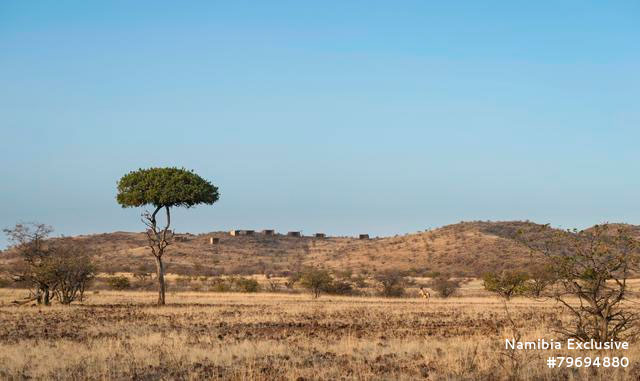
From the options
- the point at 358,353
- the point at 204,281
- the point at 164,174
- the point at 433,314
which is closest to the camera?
the point at 358,353

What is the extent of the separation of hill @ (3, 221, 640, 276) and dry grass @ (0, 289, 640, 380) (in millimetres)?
66976

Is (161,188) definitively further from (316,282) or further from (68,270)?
(316,282)

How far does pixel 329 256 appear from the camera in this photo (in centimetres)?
13112

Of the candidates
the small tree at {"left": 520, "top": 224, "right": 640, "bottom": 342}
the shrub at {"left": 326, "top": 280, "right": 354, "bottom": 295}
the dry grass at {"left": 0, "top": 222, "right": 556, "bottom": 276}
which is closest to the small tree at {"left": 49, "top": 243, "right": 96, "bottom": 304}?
the shrub at {"left": 326, "top": 280, "right": 354, "bottom": 295}

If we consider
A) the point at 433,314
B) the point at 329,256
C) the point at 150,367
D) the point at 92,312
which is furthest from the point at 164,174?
the point at 329,256

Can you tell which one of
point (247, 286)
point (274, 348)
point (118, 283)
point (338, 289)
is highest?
point (118, 283)

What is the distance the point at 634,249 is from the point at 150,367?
12.8 metres

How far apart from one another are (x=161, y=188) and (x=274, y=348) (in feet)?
92.2

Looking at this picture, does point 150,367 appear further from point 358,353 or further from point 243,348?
point 358,353

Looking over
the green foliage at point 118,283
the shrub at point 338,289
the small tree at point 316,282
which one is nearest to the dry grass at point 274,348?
the small tree at point 316,282

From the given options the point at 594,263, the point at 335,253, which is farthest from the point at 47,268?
the point at 335,253

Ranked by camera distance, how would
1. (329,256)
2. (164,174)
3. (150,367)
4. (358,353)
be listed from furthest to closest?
1. (329,256)
2. (164,174)
3. (358,353)
4. (150,367)

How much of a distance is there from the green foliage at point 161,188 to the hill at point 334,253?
51772 mm

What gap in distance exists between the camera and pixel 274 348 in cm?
2025
